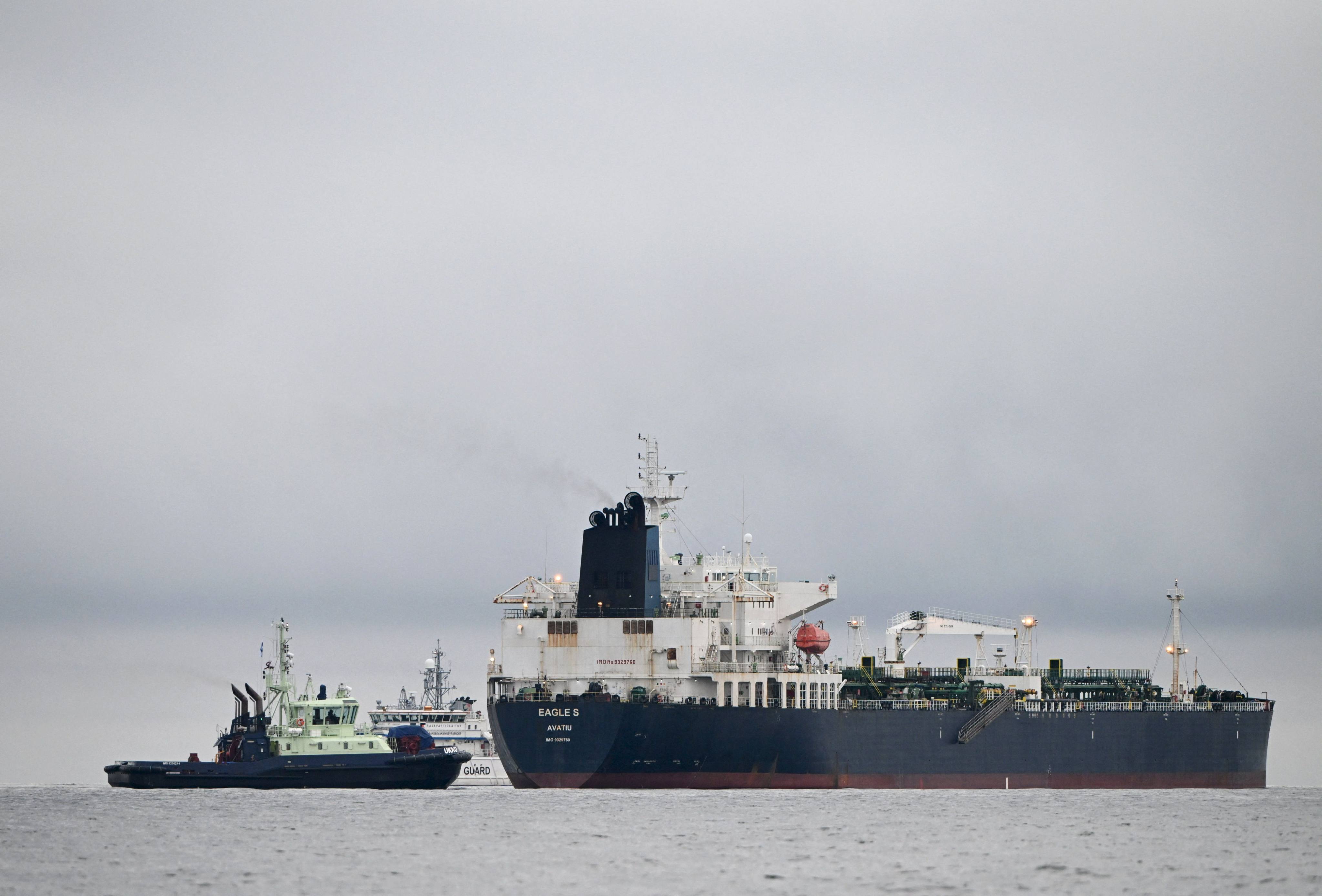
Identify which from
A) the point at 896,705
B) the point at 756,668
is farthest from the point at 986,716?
the point at 756,668

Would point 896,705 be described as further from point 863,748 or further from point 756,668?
point 756,668

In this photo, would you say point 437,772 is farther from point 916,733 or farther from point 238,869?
point 238,869

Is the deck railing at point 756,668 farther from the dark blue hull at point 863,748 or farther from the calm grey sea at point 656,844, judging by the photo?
the calm grey sea at point 656,844

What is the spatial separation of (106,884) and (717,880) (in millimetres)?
16833

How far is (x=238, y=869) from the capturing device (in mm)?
62125

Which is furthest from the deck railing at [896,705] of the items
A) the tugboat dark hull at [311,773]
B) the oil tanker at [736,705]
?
the tugboat dark hull at [311,773]

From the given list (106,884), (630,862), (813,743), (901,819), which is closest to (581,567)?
(813,743)

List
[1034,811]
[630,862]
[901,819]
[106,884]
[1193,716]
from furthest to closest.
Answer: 1. [1193,716]
2. [1034,811]
3. [901,819]
4. [630,862]
5. [106,884]

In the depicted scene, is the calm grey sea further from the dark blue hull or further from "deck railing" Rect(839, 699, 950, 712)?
"deck railing" Rect(839, 699, 950, 712)

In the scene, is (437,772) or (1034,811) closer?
(1034,811)

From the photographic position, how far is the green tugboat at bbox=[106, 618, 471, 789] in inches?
3558

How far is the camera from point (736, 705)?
88.0m

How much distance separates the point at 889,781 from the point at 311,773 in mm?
24367

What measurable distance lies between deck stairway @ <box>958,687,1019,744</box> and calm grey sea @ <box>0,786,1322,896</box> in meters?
2.85
